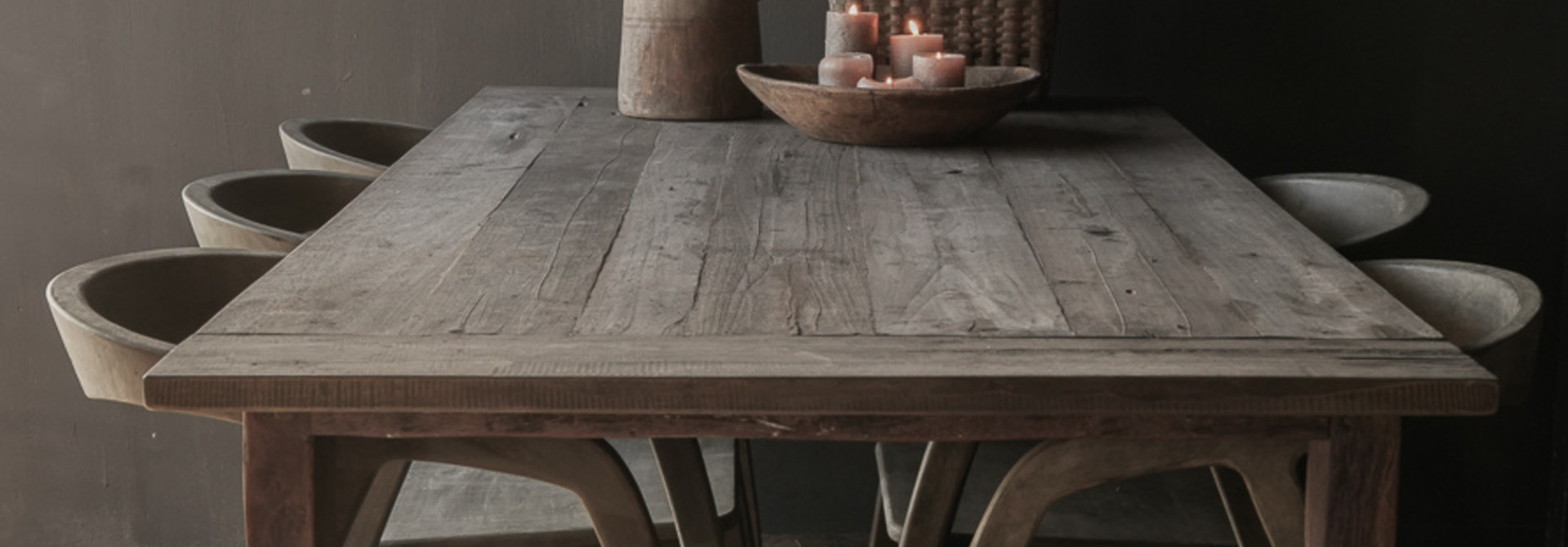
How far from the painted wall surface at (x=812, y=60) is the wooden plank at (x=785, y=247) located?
740 millimetres

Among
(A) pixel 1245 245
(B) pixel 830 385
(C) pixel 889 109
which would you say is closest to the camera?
(B) pixel 830 385

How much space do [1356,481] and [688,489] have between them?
723 millimetres

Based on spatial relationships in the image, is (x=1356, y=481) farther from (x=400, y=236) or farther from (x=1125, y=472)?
(x=400, y=236)

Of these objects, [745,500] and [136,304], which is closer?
[136,304]

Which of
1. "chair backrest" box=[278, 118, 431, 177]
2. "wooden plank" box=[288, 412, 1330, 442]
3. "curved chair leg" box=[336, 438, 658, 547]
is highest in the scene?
"wooden plank" box=[288, 412, 1330, 442]

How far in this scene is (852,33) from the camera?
2.30 m

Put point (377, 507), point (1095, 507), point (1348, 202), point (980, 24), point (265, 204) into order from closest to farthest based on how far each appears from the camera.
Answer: point (377, 507), point (1095, 507), point (265, 204), point (1348, 202), point (980, 24)

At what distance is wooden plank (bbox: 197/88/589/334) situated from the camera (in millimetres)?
1311

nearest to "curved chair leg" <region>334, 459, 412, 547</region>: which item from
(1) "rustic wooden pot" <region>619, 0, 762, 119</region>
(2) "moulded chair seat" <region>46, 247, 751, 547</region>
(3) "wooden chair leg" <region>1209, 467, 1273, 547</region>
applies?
(2) "moulded chair seat" <region>46, 247, 751, 547</region>

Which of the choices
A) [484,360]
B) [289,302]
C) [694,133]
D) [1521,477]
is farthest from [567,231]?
[1521,477]

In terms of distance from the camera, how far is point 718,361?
119 cm

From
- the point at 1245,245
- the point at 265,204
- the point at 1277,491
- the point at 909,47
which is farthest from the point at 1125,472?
the point at 265,204

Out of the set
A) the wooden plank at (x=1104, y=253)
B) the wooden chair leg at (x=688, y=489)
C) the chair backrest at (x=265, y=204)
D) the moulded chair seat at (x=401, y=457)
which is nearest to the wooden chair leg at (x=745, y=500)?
the moulded chair seat at (x=401, y=457)

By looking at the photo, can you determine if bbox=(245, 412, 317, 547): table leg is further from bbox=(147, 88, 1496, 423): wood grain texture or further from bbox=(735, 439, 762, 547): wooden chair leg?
bbox=(735, 439, 762, 547): wooden chair leg
